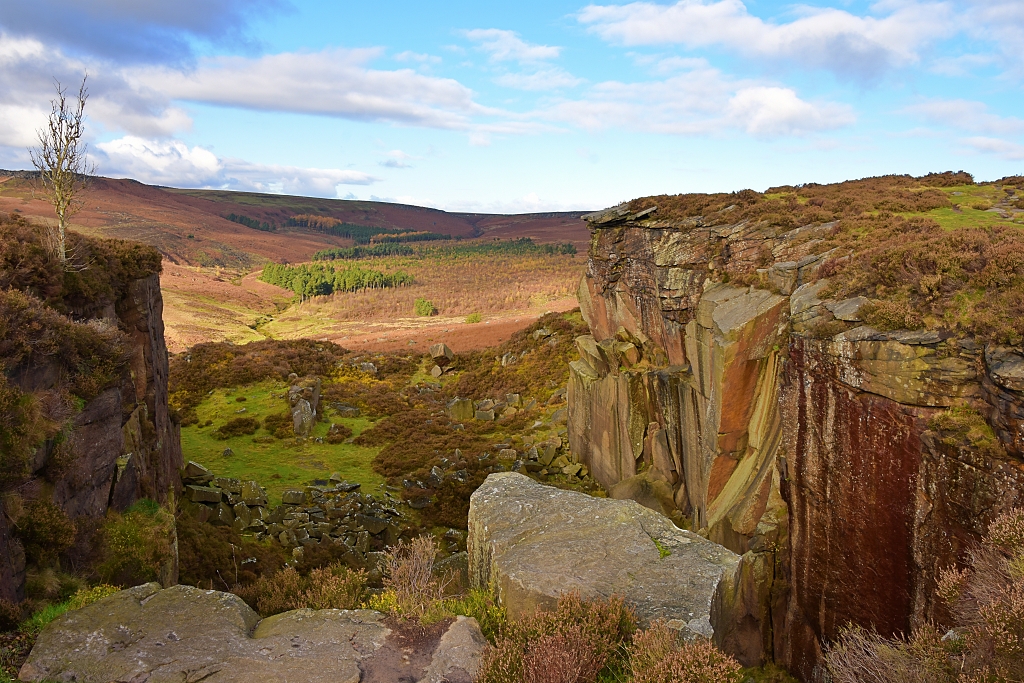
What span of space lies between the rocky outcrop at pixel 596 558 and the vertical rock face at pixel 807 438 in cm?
312

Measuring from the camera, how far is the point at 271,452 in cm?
2756

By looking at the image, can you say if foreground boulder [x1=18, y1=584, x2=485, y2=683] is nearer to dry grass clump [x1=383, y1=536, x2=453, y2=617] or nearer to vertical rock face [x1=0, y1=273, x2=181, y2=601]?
dry grass clump [x1=383, y1=536, x2=453, y2=617]

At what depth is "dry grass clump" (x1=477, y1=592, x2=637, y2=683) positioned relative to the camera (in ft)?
20.9

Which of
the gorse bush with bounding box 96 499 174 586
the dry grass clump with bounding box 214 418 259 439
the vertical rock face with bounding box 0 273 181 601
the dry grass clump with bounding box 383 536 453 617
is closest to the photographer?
the dry grass clump with bounding box 383 536 453 617

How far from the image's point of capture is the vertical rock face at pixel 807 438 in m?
10.2

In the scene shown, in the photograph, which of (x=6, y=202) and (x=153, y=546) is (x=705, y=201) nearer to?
(x=153, y=546)

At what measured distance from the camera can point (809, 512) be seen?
12.9m

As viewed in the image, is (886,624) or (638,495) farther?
(638,495)

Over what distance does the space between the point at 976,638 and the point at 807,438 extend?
7.11 meters

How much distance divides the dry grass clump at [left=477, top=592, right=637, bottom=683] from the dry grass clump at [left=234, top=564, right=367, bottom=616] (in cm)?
421

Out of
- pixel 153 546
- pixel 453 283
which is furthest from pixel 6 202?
pixel 153 546

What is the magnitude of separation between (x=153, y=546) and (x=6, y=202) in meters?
144

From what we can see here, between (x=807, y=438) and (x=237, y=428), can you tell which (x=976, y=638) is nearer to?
(x=807, y=438)

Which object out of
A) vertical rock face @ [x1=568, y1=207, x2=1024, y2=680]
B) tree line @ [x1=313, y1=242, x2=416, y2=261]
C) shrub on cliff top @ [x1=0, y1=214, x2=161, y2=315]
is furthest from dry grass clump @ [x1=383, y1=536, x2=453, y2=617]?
tree line @ [x1=313, y1=242, x2=416, y2=261]
